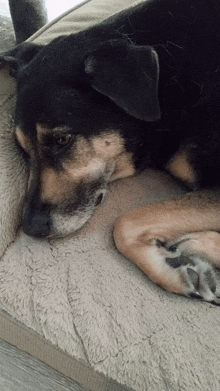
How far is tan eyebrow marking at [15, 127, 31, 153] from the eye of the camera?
167cm

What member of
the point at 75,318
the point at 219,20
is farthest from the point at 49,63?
the point at 75,318

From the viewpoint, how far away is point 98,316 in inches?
52.5

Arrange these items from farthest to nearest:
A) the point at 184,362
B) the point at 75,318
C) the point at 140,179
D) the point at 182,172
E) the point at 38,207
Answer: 1. the point at 140,179
2. the point at 182,172
3. the point at 38,207
4. the point at 75,318
5. the point at 184,362

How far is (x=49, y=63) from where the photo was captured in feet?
5.28

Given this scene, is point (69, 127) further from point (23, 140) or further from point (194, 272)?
point (194, 272)

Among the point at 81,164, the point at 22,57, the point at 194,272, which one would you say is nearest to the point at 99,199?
the point at 81,164

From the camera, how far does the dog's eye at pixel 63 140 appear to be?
1574mm

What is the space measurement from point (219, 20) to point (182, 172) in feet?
2.51

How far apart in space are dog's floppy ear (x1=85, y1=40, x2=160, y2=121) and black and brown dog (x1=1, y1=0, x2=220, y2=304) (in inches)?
0.5

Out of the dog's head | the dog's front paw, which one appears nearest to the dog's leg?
the dog's front paw

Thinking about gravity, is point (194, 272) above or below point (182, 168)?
below

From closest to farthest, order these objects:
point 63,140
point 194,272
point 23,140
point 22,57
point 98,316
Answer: point 98,316, point 194,272, point 63,140, point 23,140, point 22,57

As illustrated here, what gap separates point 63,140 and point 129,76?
0.44 metres

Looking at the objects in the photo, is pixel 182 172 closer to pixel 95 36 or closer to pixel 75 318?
pixel 95 36
